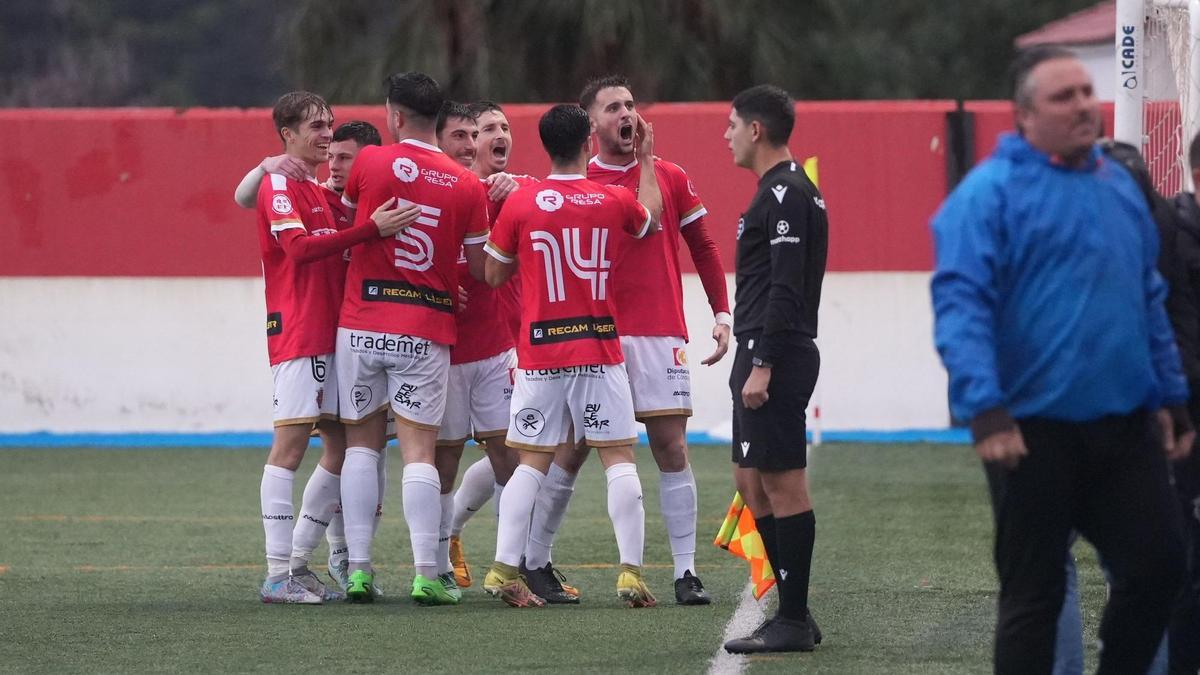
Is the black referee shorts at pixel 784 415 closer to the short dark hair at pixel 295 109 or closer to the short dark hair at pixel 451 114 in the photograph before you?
the short dark hair at pixel 451 114

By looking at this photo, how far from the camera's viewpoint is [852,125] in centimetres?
1430

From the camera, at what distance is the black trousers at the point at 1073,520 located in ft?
14.1

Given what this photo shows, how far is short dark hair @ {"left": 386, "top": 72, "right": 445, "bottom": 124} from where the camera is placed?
695 cm

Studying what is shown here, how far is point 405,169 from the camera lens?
6922 mm

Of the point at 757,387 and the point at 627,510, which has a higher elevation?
the point at 757,387

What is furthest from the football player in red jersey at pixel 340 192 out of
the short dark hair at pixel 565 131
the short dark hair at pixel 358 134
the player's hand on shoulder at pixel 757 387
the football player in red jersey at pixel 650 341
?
the player's hand on shoulder at pixel 757 387

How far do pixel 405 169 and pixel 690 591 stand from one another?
193 centimetres

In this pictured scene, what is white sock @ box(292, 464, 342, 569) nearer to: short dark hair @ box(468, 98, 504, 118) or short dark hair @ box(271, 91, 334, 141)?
short dark hair @ box(271, 91, 334, 141)

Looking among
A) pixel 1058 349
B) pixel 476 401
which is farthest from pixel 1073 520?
pixel 476 401

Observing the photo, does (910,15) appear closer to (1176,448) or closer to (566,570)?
(566,570)

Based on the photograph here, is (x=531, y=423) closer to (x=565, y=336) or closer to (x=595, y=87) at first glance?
(x=565, y=336)

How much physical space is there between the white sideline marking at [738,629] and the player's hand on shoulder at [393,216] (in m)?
1.90

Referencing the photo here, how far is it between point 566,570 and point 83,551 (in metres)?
2.42

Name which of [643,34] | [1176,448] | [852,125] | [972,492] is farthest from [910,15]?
[1176,448]
